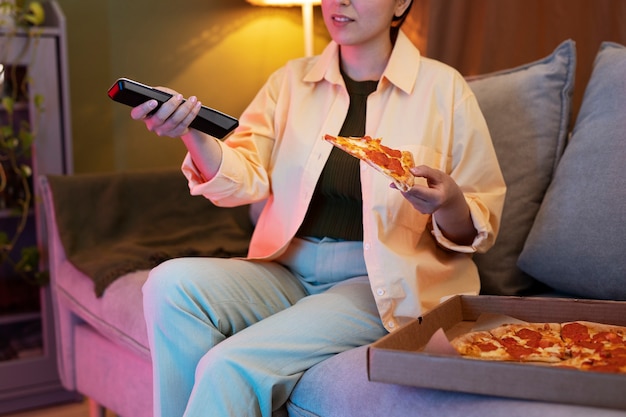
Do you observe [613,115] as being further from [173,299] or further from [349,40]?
[173,299]

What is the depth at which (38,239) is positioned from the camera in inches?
100

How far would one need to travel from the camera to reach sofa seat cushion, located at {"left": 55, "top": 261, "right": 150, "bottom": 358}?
1.76 metres

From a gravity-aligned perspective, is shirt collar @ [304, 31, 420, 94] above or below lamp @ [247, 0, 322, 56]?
below

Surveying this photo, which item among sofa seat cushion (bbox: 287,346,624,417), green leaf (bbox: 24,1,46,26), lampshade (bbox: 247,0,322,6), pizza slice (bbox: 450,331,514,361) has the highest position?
lampshade (bbox: 247,0,322,6)

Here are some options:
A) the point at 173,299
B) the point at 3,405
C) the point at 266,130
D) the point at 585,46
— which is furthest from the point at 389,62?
the point at 3,405

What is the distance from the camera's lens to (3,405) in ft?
8.11

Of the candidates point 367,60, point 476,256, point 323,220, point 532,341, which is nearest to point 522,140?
point 476,256

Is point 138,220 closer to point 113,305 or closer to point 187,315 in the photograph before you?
point 113,305

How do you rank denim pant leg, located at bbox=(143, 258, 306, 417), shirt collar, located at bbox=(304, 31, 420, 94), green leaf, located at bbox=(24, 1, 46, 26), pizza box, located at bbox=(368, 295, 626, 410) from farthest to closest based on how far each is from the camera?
1. green leaf, located at bbox=(24, 1, 46, 26)
2. shirt collar, located at bbox=(304, 31, 420, 94)
3. denim pant leg, located at bbox=(143, 258, 306, 417)
4. pizza box, located at bbox=(368, 295, 626, 410)

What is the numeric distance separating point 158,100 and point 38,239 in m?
1.32

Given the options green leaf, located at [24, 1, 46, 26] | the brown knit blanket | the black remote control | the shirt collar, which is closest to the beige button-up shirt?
the shirt collar

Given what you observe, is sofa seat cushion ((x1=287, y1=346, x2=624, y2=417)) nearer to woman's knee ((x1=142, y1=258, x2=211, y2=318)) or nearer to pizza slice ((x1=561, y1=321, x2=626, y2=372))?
pizza slice ((x1=561, y1=321, x2=626, y2=372))

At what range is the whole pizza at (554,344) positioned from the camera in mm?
1087

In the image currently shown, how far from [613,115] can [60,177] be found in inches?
52.6
